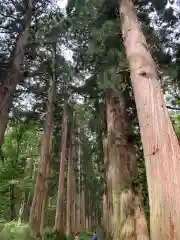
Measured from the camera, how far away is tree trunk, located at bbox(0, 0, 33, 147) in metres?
7.26

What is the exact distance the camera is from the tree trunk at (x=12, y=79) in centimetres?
726

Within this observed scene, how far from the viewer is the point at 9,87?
774cm

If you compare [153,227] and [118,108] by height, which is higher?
[118,108]

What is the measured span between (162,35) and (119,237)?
6397 millimetres

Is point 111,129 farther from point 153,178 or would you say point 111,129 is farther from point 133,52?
point 153,178

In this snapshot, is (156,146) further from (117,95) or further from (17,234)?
(17,234)

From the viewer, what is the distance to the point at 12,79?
7891 millimetres

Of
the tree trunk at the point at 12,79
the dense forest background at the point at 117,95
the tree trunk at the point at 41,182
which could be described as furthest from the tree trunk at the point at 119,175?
the tree trunk at the point at 41,182

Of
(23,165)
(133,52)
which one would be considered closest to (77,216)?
(23,165)

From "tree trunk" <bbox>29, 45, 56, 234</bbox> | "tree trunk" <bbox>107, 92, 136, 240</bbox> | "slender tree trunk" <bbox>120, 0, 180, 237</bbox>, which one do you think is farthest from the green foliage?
"slender tree trunk" <bbox>120, 0, 180, 237</bbox>

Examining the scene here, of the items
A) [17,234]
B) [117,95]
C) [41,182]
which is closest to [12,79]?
[117,95]

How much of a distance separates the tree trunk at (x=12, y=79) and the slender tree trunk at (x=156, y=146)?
3.82 metres

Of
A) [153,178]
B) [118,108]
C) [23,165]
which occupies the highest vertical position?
[23,165]

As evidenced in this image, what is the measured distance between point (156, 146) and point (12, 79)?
222 inches
